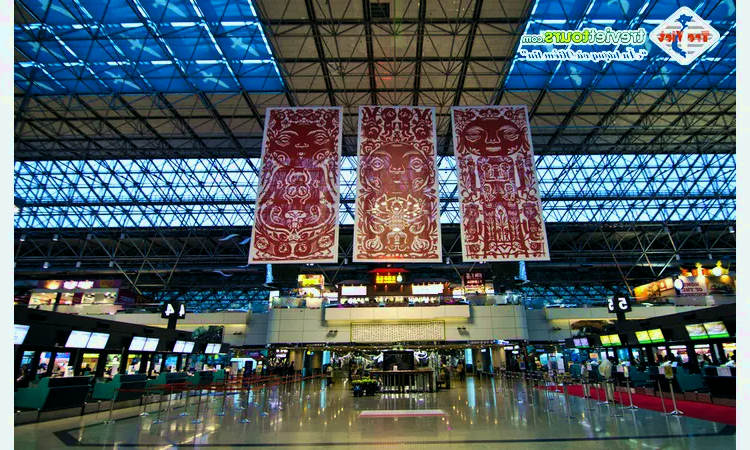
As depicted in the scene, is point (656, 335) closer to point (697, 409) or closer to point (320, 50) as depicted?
point (697, 409)

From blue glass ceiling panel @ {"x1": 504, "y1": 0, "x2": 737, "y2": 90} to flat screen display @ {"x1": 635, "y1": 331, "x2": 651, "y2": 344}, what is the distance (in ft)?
38.7

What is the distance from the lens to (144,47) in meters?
16.3

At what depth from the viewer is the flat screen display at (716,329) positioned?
15.0m

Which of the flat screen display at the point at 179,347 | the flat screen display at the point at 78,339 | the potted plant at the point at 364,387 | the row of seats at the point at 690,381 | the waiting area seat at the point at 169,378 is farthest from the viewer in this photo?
the flat screen display at the point at 179,347

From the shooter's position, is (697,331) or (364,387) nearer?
(697,331)

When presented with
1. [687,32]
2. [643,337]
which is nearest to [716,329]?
[643,337]

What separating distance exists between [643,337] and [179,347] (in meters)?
25.1

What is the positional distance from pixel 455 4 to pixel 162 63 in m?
12.2

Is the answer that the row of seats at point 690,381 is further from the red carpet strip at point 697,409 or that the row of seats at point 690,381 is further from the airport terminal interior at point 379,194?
the red carpet strip at point 697,409

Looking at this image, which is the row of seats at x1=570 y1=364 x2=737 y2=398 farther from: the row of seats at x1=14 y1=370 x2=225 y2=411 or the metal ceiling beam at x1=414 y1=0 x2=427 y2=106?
the row of seats at x1=14 y1=370 x2=225 y2=411

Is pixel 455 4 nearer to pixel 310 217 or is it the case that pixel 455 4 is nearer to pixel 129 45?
pixel 310 217

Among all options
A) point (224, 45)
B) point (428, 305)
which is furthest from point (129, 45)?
point (428, 305)

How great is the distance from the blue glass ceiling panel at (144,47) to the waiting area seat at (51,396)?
11.6m

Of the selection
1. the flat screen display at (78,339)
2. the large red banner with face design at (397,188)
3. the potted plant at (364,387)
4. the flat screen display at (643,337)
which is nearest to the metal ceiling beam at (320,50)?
the large red banner with face design at (397,188)
